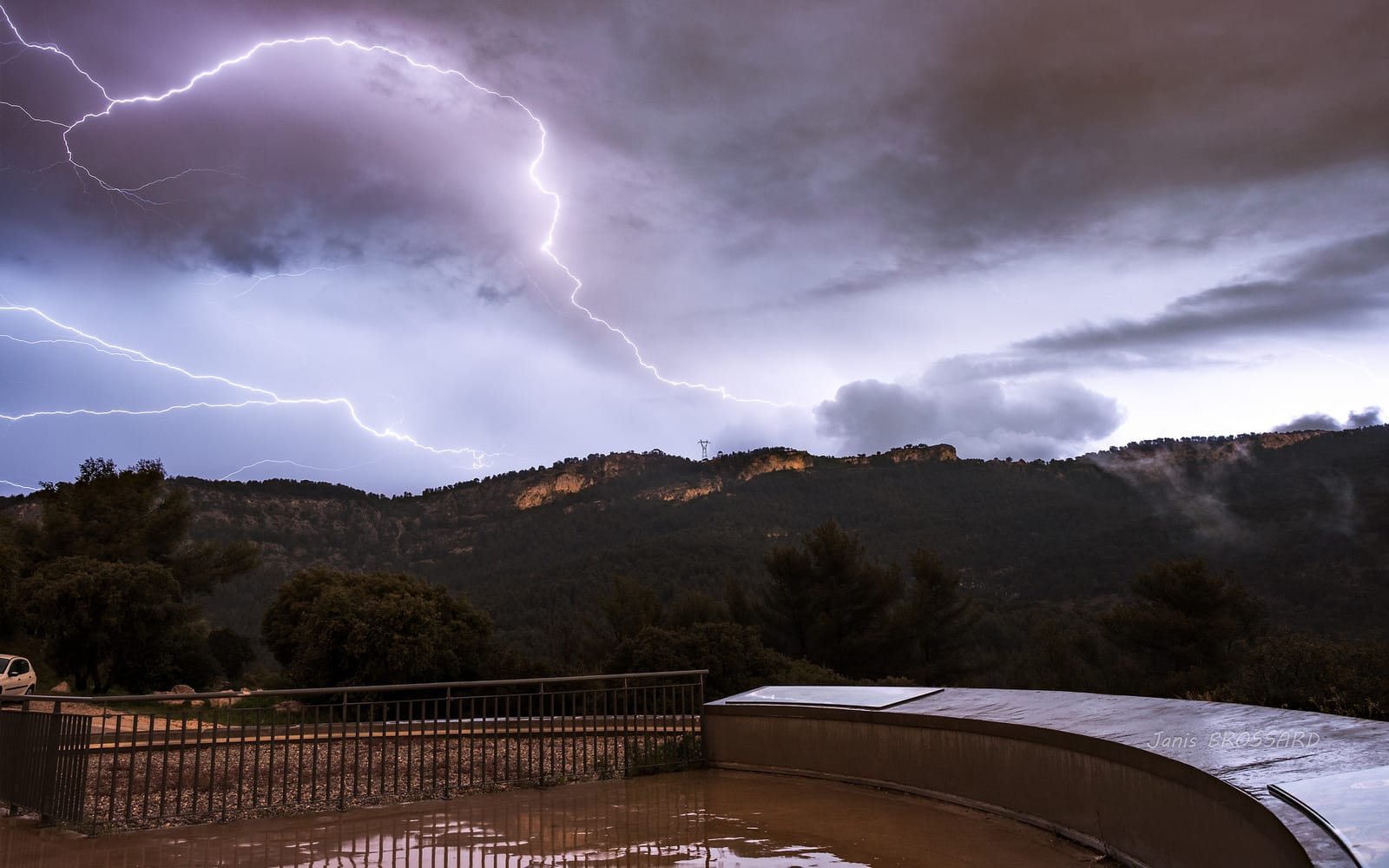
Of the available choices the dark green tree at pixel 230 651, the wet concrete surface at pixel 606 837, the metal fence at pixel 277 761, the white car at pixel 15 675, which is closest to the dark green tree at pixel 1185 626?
the metal fence at pixel 277 761

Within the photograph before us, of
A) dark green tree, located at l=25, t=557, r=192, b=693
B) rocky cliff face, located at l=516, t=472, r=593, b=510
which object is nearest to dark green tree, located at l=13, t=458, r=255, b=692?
dark green tree, located at l=25, t=557, r=192, b=693

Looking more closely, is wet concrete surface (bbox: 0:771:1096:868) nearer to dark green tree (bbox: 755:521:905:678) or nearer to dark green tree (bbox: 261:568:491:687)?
dark green tree (bbox: 261:568:491:687)

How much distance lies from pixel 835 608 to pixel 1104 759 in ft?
87.2

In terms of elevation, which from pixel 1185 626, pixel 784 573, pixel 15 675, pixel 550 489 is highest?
pixel 550 489

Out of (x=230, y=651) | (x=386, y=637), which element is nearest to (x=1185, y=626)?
(x=386, y=637)

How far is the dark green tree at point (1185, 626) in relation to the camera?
25359mm

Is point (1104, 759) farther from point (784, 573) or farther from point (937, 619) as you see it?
point (784, 573)

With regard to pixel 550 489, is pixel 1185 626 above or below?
below

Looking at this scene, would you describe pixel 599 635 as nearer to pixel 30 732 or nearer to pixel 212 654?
pixel 212 654

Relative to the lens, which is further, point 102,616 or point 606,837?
point 102,616

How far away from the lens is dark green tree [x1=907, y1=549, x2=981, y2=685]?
30438 mm

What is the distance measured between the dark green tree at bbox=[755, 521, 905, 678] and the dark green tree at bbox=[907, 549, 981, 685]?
65cm

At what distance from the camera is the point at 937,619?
30828mm

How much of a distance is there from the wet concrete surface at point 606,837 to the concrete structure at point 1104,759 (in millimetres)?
213
